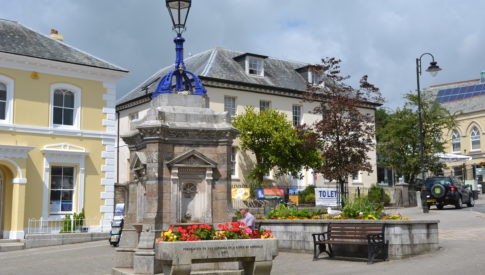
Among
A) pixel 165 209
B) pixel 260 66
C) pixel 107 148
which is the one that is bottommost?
pixel 165 209

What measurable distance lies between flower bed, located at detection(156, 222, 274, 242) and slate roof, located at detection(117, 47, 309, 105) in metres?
23.3

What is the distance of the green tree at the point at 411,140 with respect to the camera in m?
39.7

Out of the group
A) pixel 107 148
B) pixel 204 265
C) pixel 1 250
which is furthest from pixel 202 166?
pixel 107 148

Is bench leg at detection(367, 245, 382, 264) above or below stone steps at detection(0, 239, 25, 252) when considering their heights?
above

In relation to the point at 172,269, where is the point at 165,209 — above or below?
above

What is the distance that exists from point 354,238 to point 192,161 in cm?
508

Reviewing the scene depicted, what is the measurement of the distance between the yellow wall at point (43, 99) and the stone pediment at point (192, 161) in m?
14.3

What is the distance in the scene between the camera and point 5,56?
73.9ft

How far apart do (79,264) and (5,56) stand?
11880mm

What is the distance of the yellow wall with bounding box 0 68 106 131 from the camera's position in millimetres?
22906

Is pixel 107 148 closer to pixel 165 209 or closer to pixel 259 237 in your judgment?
pixel 165 209

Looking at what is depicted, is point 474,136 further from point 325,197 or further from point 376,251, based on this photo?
point 376,251

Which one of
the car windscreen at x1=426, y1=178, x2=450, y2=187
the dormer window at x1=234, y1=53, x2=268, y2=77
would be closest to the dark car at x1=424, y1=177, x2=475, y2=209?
the car windscreen at x1=426, y1=178, x2=450, y2=187

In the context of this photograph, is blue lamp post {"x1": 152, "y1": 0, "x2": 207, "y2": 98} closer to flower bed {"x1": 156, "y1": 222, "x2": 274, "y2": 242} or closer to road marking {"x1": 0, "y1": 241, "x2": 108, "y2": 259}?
flower bed {"x1": 156, "y1": 222, "x2": 274, "y2": 242}
